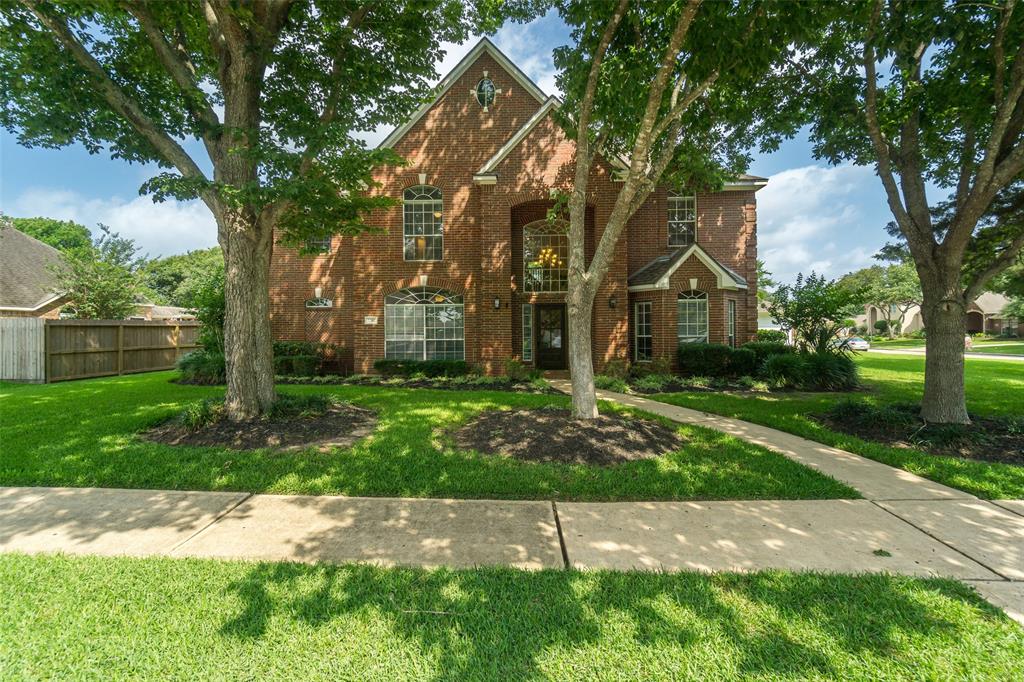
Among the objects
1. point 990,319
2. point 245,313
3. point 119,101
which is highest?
point 119,101

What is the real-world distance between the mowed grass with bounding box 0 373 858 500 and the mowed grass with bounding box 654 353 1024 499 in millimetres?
1461

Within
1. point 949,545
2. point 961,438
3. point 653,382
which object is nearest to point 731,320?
point 653,382

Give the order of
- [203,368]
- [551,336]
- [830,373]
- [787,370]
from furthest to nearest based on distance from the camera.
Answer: [551,336] → [203,368] → [787,370] → [830,373]

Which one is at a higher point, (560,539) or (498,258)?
(498,258)

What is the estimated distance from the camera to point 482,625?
93.7 inches

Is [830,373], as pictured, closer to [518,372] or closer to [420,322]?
[518,372]

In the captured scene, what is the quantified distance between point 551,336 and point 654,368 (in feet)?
11.6

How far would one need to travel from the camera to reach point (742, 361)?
12.6m

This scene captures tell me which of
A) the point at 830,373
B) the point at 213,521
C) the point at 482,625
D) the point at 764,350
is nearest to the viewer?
the point at 482,625

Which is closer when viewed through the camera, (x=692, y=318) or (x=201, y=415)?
(x=201, y=415)

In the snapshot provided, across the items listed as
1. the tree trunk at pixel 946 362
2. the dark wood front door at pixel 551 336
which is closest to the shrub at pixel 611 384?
the dark wood front door at pixel 551 336

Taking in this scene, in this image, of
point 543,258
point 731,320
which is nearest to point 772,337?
point 731,320

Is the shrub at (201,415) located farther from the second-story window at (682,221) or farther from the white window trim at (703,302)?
the second-story window at (682,221)

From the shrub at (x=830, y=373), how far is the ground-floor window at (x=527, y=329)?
7.90m
